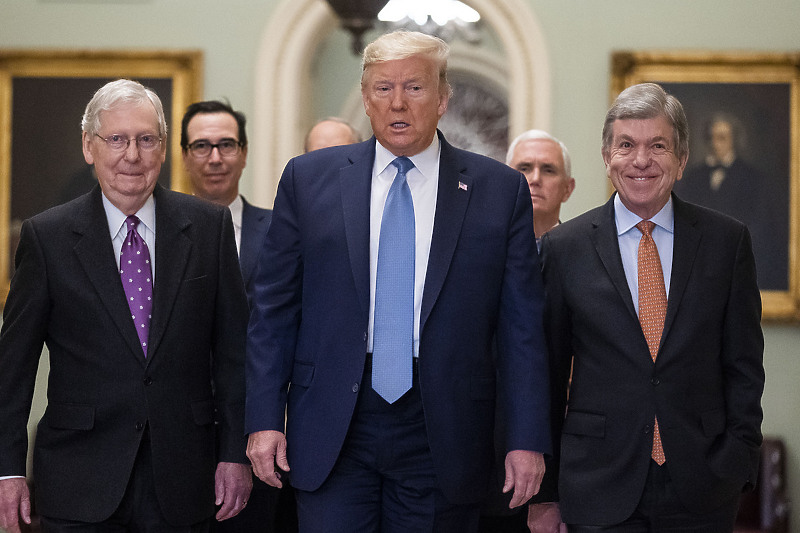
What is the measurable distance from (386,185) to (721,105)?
4.58m

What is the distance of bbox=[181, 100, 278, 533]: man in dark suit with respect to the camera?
4363 mm

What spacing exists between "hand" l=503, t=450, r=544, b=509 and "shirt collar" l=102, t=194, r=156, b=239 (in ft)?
4.28

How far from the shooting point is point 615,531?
3.08 metres

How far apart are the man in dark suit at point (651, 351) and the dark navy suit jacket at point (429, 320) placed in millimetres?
220

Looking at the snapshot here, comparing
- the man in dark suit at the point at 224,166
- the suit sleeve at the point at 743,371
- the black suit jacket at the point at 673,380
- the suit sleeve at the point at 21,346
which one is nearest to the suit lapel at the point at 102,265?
the suit sleeve at the point at 21,346

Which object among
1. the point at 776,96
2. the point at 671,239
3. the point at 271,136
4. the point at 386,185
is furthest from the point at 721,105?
the point at 386,185

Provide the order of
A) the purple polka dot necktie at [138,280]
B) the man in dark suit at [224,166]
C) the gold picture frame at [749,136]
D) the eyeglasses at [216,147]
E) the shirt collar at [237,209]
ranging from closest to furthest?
the purple polka dot necktie at [138,280]
the man in dark suit at [224,166]
the shirt collar at [237,209]
the eyeglasses at [216,147]
the gold picture frame at [749,136]

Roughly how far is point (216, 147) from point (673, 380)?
Result: 92.7 inches

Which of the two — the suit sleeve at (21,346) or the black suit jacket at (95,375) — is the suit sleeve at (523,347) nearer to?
the black suit jacket at (95,375)

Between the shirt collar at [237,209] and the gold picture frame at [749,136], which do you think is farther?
the gold picture frame at [749,136]

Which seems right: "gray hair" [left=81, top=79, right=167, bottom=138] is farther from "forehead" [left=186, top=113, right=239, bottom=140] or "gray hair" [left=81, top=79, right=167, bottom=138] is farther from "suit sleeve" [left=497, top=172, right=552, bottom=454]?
"forehead" [left=186, top=113, right=239, bottom=140]

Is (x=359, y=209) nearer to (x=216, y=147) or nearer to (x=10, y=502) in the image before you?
(x=10, y=502)

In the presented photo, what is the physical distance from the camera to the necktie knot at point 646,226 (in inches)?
129

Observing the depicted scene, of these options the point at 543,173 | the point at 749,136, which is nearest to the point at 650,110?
the point at 543,173
